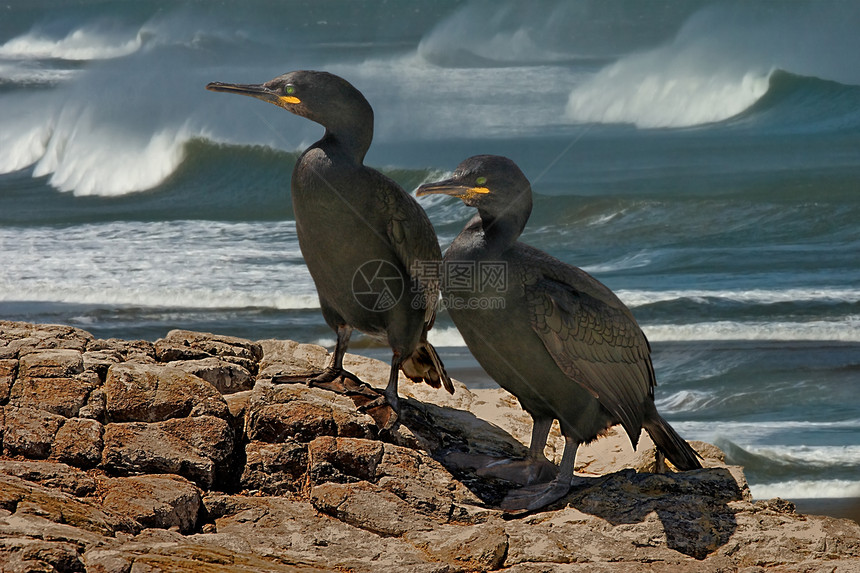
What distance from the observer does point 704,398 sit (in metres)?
9.80

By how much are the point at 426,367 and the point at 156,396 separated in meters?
1.79

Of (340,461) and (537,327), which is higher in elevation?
(537,327)

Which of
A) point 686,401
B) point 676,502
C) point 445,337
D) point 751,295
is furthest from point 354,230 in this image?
point 751,295

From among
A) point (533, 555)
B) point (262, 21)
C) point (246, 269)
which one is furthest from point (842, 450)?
point (262, 21)

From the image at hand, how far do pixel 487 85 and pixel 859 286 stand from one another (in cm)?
1502

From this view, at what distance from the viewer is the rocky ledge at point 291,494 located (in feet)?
13.9

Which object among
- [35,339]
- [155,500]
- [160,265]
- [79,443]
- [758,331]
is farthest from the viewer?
[160,265]

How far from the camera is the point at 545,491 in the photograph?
507 cm

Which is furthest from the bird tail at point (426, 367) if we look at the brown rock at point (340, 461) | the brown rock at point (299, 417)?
the brown rock at point (340, 461)

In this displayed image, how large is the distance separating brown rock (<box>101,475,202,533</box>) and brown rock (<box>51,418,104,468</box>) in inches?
6.7

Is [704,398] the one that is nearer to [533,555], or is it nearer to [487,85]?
[533,555]

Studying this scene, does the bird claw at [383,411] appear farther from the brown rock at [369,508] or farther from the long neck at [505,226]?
the long neck at [505,226]

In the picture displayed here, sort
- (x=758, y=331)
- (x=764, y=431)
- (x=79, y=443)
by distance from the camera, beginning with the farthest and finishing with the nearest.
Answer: (x=758, y=331)
(x=764, y=431)
(x=79, y=443)

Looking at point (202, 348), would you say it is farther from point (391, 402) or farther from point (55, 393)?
point (391, 402)
